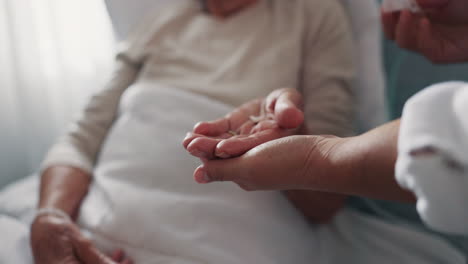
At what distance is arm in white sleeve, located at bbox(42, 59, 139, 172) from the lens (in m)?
0.77

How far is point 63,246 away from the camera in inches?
24.6

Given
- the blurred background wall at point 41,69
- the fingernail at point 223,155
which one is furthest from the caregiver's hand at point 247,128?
the blurred background wall at point 41,69

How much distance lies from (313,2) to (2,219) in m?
0.78

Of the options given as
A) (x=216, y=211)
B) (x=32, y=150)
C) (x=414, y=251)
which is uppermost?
(x=216, y=211)

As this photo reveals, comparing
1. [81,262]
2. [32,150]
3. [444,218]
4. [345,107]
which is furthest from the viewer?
[32,150]

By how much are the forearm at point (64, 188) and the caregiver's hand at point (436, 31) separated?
0.66 meters

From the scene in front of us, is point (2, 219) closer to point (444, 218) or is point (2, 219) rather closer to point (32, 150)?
point (32, 150)

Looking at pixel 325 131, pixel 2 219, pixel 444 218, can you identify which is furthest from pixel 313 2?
pixel 2 219

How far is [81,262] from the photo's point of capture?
62cm

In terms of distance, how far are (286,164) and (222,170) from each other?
81 millimetres

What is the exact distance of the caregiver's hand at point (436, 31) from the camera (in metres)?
0.66

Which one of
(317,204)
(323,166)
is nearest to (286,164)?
(323,166)

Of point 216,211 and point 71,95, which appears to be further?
point 71,95

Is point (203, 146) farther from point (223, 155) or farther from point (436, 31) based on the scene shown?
point (436, 31)
